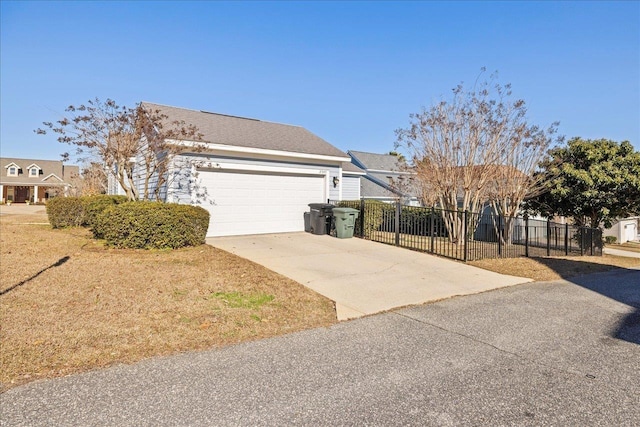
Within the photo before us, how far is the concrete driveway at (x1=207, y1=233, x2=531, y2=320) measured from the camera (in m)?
6.14

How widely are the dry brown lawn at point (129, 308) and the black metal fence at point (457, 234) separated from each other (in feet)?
18.2

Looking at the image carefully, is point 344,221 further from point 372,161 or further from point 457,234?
point 372,161

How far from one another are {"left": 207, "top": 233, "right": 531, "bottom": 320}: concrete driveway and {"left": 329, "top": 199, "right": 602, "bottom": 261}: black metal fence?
2.52ft

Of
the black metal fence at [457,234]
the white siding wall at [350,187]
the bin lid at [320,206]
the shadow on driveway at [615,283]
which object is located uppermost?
the white siding wall at [350,187]

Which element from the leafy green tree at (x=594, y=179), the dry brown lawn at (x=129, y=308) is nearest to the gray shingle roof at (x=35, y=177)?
the dry brown lawn at (x=129, y=308)

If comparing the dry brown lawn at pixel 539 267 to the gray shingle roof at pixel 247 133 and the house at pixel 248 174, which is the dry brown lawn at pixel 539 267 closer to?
the house at pixel 248 174

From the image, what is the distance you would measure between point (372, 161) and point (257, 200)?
1884 cm

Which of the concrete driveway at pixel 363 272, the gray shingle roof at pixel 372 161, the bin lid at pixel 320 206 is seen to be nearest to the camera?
the concrete driveway at pixel 363 272

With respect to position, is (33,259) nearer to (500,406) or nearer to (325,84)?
(500,406)

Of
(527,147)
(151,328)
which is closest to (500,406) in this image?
(151,328)

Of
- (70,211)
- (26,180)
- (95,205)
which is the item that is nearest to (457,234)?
(95,205)

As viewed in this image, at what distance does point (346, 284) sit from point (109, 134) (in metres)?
8.45

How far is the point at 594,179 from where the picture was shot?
1416 centimetres

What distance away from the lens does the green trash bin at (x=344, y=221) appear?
1222 centimetres
